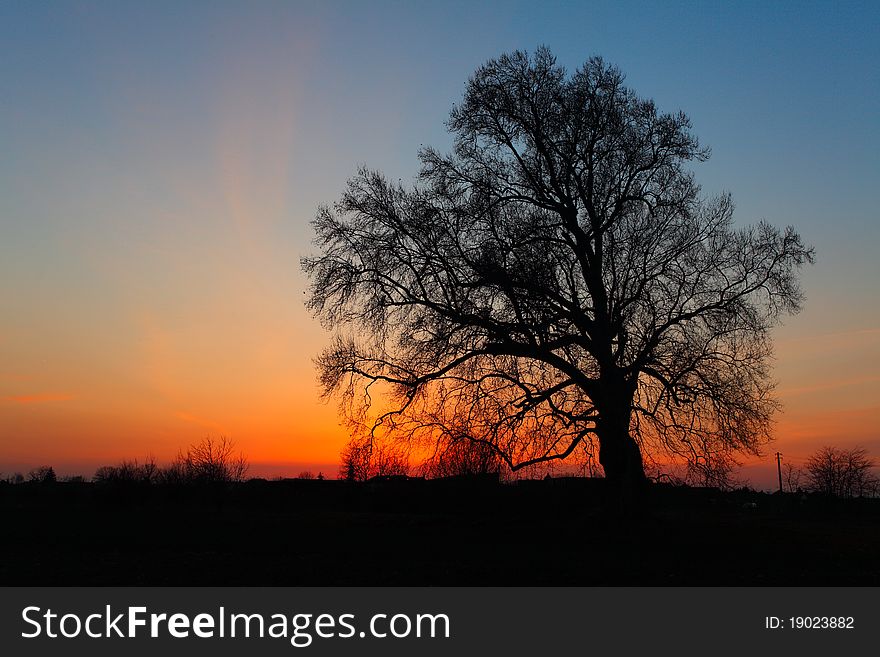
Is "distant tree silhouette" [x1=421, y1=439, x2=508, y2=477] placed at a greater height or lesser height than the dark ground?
greater

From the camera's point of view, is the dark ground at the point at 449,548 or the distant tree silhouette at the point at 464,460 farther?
the distant tree silhouette at the point at 464,460

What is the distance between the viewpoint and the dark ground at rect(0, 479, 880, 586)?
47.9 ft

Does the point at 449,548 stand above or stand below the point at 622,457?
below

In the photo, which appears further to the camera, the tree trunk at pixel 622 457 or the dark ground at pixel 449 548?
the tree trunk at pixel 622 457

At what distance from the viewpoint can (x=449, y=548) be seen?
61.4ft

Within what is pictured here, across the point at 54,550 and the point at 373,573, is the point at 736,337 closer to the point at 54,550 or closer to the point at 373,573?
the point at 373,573

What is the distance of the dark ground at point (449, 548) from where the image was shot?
1459 cm

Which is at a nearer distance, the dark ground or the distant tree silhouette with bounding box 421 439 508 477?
the dark ground

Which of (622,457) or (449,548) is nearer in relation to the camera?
(449,548)

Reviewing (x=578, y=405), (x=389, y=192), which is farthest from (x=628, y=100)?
(x=578, y=405)

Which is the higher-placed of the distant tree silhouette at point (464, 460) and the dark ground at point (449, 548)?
the distant tree silhouette at point (464, 460)

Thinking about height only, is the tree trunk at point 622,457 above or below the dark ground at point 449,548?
above

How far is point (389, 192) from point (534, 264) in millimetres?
4926
